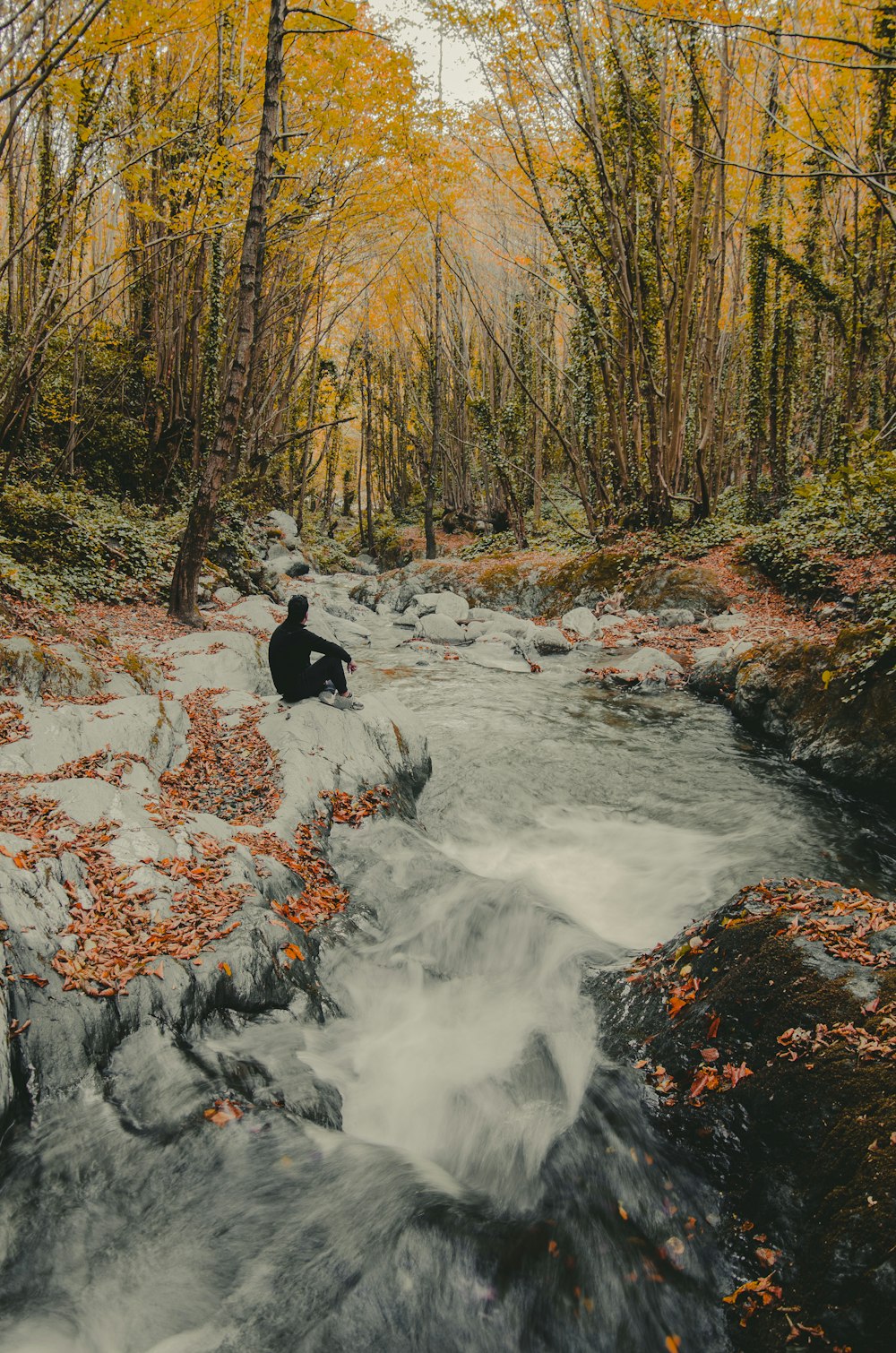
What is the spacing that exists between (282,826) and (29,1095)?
2.66 metres

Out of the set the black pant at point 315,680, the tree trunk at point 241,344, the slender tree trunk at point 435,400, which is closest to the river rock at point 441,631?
the tree trunk at point 241,344

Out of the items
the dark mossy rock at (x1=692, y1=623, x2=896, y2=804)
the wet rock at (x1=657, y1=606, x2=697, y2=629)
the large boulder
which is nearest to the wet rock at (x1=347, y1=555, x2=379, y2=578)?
the wet rock at (x1=657, y1=606, x2=697, y2=629)

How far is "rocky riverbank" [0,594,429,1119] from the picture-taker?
302cm

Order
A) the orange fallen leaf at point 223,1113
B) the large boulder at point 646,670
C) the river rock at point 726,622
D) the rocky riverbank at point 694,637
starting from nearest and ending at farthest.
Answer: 1. the orange fallen leaf at point 223,1113
2. the rocky riverbank at point 694,637
3. the large boulder at point 646,670
4. the river rock at point 726,622

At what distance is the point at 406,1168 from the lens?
305cm

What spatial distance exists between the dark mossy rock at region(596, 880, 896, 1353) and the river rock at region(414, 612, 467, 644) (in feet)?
36.2

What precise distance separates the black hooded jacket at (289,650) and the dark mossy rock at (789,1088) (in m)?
4.66

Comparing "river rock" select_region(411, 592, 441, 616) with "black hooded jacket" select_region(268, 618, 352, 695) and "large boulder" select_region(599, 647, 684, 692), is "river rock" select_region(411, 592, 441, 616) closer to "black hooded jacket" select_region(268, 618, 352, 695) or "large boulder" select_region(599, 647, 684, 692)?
"large boulder" select_region(599, 647, 684, 692)

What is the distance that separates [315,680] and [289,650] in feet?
1.41

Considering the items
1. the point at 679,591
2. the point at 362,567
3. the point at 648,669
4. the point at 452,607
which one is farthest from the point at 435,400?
the point at 648,669

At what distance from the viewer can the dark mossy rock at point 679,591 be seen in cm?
1258

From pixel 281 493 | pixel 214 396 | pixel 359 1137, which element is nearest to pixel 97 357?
pixel 214 396

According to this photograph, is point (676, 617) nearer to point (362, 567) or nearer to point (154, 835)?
point (154, 835)

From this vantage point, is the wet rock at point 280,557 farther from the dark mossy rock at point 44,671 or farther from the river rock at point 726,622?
the dark mossy rock at point 44,671
